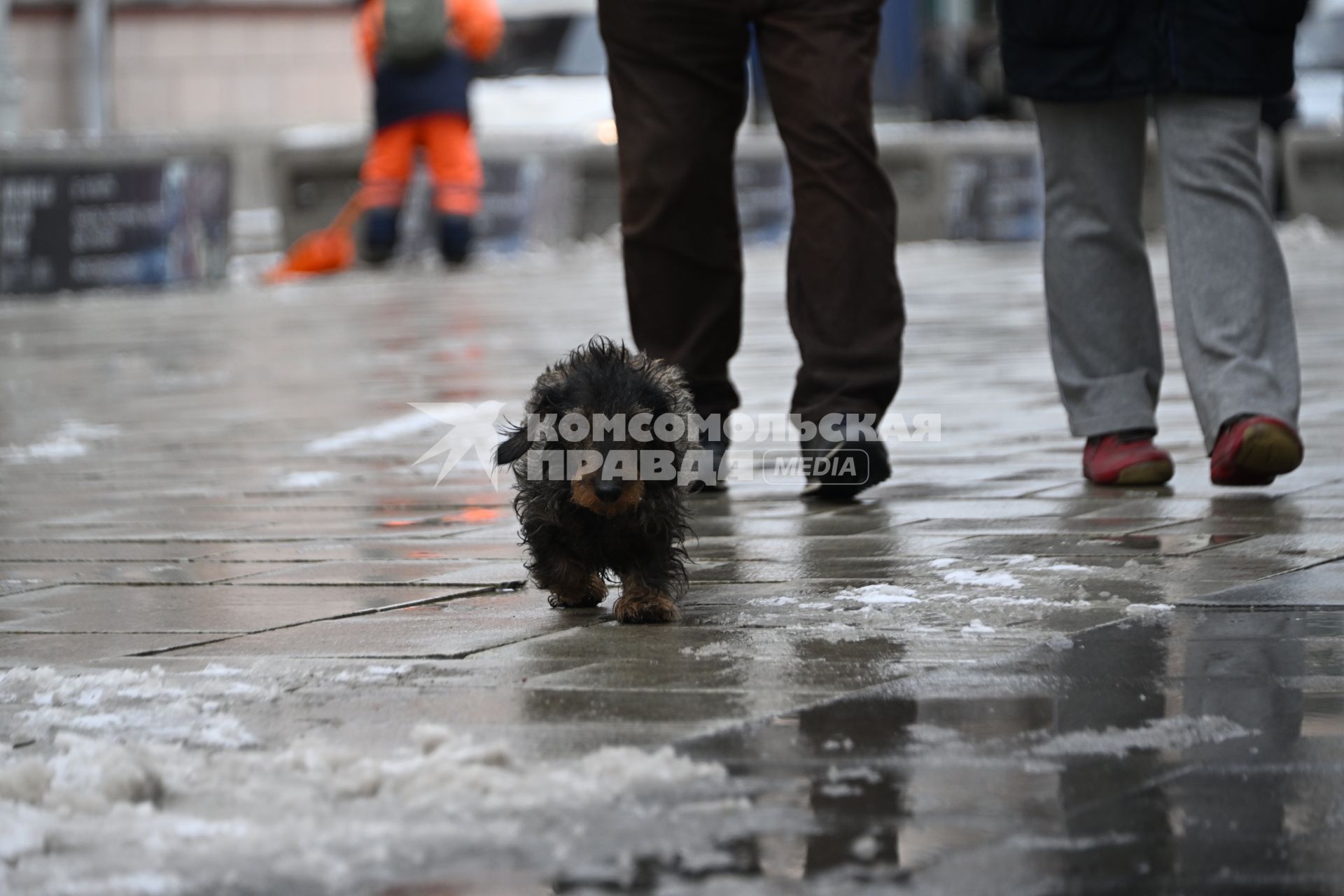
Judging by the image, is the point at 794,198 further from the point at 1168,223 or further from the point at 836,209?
the point at 1168,223

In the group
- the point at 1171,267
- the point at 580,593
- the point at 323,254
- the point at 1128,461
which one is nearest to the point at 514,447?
the point at 580,593

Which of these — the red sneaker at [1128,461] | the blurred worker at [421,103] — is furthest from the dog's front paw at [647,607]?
the blurred worker at [421,103]

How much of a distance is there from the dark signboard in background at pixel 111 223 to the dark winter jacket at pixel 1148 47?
11017mm

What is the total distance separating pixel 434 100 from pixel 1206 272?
12868 mm

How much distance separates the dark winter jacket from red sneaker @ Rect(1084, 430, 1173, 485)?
A: 81 centimetres

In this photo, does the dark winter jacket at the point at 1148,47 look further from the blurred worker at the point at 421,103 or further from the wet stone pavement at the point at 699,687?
the blurred worker at the point at 421,103

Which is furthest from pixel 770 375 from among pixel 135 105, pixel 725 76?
pixel 135 105

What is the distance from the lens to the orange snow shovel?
1808 cm

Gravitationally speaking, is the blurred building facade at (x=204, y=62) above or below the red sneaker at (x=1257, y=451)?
above

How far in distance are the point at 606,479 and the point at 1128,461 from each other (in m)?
2.01

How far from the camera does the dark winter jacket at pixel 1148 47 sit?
5.10 m

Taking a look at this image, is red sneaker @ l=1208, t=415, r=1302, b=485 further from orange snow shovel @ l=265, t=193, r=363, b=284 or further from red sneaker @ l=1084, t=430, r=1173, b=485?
orange snow shovel @ l=265, t=193, r=363, b=284

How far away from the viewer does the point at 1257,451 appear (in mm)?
4848

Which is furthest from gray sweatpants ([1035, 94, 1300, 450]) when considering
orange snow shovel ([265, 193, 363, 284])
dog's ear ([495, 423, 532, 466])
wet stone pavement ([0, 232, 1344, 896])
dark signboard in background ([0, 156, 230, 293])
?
orange snow shovel ([265, 193, 363, 284])
